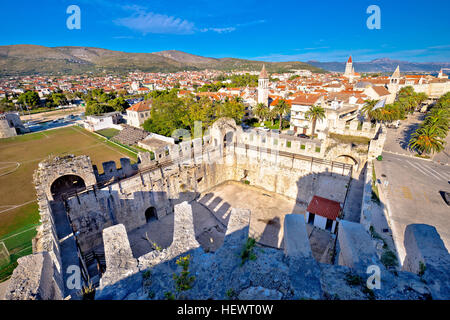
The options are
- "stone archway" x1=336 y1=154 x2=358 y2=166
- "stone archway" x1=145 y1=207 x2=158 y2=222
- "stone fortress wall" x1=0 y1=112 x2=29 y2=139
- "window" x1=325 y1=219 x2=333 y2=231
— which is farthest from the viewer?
"stone fortress wall" x1=0 y1=112 x2=29 y2=139

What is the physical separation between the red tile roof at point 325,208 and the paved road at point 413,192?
3.05 metres

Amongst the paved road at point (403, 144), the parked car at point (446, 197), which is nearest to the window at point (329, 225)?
the parked car at point (446, 197)

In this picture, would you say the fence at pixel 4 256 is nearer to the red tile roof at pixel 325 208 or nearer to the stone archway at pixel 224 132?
the stone archway at pixel 224 132

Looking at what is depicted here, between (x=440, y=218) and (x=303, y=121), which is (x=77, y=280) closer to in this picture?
(x=440, y=218)

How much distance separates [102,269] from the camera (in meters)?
11.5

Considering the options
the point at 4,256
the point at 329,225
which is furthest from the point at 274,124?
the point at 4,256

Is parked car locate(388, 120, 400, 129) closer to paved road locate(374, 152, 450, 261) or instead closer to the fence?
paved road locate(374, 152, 450, 261)

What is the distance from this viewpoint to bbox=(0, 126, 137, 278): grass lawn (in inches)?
658

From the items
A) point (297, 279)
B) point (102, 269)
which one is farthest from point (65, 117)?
point (297, 279)

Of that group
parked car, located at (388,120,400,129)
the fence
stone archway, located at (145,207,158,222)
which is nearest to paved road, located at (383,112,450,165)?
parked car, located at (388,120,400,129)

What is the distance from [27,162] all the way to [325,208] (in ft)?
143

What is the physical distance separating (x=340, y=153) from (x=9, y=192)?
34834 millimetres

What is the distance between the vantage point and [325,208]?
15.4 m

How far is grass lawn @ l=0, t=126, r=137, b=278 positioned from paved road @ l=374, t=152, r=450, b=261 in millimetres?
23234
